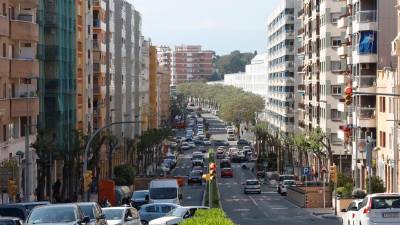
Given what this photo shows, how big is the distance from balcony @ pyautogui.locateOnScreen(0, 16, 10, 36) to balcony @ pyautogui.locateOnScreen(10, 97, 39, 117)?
4629mm

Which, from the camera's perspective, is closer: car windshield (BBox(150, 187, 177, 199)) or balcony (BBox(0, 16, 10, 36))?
car windshield (BBox(150, 187, 177, 199))

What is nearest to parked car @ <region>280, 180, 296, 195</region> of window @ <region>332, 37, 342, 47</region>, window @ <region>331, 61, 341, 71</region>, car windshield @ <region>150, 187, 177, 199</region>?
window @ <region>331, 61, 341, 71</region>

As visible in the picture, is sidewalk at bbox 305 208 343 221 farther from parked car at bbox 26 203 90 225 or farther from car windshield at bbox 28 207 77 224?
car windshield at bbox 28 207 77 224

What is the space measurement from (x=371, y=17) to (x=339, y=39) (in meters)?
25.4

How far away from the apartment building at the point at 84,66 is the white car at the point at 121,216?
58.3 meters

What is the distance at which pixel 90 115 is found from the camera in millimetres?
107312

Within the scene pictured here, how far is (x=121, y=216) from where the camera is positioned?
39344 mm

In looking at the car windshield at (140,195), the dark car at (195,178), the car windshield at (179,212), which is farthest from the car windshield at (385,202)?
the dark car at (195,178)

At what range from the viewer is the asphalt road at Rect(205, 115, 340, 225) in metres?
62.9

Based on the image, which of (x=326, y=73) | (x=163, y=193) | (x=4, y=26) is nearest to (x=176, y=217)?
(x=163, y=193)

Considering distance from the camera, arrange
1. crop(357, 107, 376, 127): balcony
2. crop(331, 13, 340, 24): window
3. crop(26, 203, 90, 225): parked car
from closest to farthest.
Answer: crop(26, 203, 90, 225): parked car
crop(357, 107, 376, 127): balcony
crop(331, 13, 340, 24): window

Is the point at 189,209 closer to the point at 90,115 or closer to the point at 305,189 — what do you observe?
the point at 305,189

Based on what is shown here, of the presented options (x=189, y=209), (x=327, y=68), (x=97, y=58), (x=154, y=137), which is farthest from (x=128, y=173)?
(x=189, y=209)

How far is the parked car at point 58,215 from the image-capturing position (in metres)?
32.6
